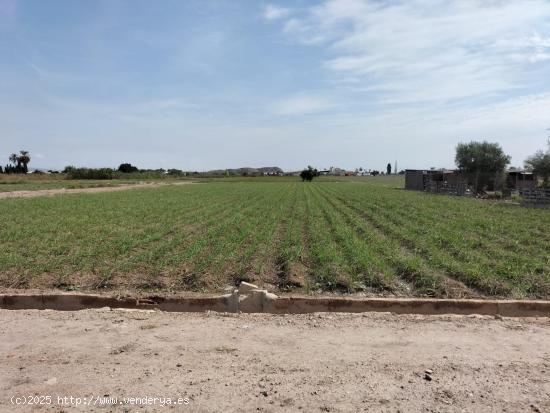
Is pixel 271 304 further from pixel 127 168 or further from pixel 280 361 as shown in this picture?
pixel 127 168

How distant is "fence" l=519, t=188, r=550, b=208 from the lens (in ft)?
103

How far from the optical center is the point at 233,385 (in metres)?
4.62

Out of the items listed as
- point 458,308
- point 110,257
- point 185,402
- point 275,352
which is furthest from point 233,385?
point 110,257

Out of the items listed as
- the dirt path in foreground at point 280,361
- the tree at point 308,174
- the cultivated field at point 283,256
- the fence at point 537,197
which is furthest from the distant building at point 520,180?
the tree at point 308,174

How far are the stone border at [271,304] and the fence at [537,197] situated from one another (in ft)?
89.5

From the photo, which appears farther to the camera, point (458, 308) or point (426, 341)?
point (458, 308)

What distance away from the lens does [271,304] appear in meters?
7.62

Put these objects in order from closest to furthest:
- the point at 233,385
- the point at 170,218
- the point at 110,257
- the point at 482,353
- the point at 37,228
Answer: the point at 233,385 → the point at 482,353 → the point at 110,257 → the point at 37,228 → the point at 170,218

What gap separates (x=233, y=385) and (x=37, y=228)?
14205mm

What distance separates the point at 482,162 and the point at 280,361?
60.8 meters

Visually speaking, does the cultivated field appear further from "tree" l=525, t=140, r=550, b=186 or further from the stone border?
"tree" l=525, t=140, r=550, b=186

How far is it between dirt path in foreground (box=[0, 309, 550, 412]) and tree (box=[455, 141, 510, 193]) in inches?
2223

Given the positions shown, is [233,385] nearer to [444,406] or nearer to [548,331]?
[444,406]

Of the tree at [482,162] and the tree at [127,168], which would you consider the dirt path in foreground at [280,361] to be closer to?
the tree at [482,162]
